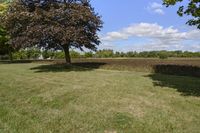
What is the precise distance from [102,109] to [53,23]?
1408cm

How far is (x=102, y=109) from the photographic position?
9922mm

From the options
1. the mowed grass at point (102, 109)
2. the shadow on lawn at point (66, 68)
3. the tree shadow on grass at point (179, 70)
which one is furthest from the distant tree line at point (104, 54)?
the mowed grass at point (102, 109)

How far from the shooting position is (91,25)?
24.2m

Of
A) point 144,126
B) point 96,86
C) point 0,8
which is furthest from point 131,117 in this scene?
point 0,8

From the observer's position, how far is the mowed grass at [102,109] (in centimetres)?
839

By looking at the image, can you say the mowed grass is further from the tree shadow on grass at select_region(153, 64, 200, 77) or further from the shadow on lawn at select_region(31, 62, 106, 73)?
the shadow on lawn at select_region(31, 62, 106, 73)

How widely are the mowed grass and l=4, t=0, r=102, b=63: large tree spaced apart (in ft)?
28.6

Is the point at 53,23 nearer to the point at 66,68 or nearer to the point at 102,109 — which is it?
the point at 66,68

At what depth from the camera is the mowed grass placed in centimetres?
839

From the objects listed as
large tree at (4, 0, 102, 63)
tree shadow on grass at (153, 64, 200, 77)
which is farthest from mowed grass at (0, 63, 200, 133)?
large tree at (4, 0, 102, 63)

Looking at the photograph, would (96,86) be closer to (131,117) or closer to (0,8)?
(131,117)

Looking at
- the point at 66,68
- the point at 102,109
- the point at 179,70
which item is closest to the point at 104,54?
the point at 66,68

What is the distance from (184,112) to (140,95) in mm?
2471

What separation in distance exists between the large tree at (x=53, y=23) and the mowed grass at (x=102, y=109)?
28.6 ft
